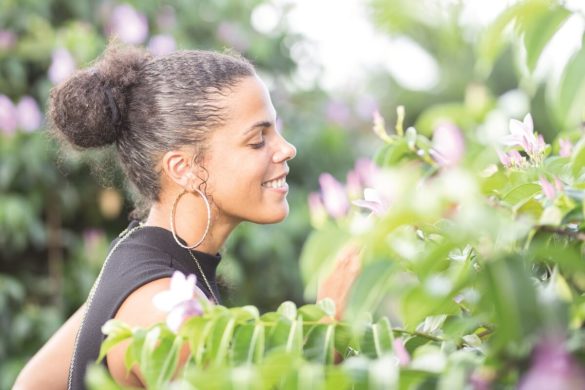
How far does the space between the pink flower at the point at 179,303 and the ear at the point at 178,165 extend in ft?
2.50

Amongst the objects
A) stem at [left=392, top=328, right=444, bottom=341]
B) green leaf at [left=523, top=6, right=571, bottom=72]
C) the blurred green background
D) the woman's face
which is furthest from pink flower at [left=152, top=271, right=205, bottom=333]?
the blurred green background

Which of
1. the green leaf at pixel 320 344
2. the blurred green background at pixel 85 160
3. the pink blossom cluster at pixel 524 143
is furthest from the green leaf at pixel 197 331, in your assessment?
the blurred green background at pixel 85 160

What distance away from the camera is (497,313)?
0.74 metres

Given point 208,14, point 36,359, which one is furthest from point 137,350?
point 208,14

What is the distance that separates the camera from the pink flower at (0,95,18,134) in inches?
154

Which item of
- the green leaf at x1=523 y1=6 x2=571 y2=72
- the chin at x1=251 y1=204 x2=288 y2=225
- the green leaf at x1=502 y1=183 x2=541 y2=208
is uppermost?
the green leaf at x1=523 y1=6 x2=571 y2=72

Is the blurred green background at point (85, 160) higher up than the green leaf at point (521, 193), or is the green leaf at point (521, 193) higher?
the green leaf at point (521, 193)

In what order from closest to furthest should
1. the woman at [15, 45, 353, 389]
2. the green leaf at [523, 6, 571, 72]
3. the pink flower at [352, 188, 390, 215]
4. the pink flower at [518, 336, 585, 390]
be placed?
the pink flower at [518, 336, 585, 390] → the green leaf at [523, 6, 571, 72] → the pink flower at [352, 188, 390, 215] → the woman at [15, 45, 353, 389]

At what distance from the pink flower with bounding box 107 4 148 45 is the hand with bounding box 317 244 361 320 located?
3.01 meters

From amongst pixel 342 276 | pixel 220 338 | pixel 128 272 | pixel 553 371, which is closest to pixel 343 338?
pixel 220 338

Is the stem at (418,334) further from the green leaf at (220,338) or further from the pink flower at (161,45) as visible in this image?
the pink flower at (161,45)

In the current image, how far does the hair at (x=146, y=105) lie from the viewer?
1.92 m

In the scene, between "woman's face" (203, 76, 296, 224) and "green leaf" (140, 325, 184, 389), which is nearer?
"green leaf" (140, 325, 184, 389)

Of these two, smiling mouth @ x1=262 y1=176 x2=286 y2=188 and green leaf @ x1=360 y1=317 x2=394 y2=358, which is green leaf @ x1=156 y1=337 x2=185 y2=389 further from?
smiling mouth @ x1=262 y1=176 x2=286 y2=188
